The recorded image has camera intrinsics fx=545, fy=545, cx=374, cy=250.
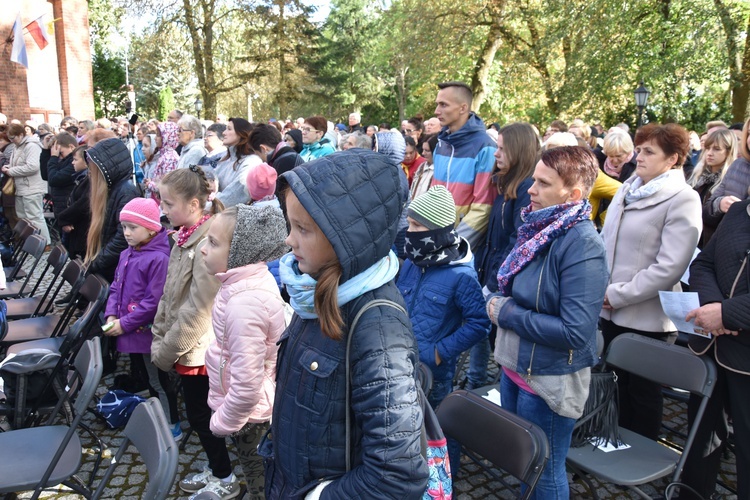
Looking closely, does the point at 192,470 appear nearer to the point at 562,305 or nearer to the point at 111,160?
the point at 562,305

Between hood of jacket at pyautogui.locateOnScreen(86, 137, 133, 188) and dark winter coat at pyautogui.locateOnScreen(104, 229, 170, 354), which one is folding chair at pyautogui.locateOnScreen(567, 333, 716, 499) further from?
hood of jacket at pyautogui.locateOnScreen(86, 137, 133, 188)

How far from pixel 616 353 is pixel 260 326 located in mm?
2088

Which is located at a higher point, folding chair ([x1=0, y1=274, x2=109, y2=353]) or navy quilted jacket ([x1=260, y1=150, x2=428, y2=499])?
navy quilted jacket ([x1=260, y1=150, x2=428, y2=499])

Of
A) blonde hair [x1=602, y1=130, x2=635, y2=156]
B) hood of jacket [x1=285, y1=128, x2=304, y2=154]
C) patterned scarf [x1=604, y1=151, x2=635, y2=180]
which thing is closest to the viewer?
blonde hair [x1=602, y1=130, x2=635, y2=156]

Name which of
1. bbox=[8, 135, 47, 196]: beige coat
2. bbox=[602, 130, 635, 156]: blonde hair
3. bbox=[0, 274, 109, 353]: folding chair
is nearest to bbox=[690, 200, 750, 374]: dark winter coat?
bbox=[602, 130, 635, 156]: blonde hair

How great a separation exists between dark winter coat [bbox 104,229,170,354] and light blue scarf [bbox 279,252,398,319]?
2.47 meters

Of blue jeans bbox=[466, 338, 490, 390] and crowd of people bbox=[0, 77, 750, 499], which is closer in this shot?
crowd of people bbox=[0, 77, 750, 499]

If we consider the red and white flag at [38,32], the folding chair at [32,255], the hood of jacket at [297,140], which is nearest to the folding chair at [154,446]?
the folding chair at [32,255]

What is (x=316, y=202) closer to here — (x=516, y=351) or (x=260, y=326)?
(x=260, y=326)

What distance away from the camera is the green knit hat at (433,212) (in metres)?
2.91

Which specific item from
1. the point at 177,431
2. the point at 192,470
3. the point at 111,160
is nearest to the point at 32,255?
the point at 111,160

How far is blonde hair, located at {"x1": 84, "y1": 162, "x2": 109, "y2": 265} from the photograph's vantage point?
4.82 metres

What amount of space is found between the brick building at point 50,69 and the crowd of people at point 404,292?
55.7ft

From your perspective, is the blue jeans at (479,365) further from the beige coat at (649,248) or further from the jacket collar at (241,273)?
the jacket collar at (241,273)
